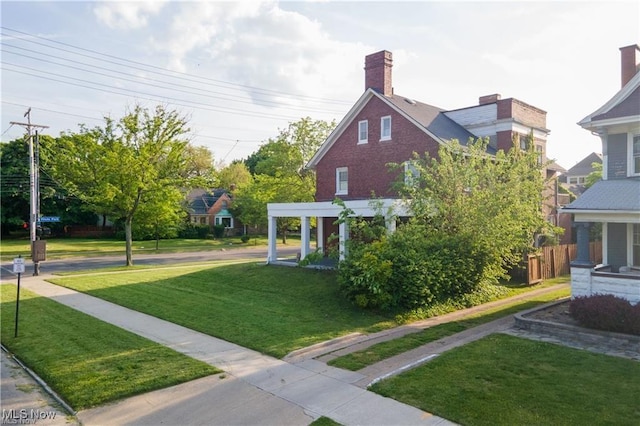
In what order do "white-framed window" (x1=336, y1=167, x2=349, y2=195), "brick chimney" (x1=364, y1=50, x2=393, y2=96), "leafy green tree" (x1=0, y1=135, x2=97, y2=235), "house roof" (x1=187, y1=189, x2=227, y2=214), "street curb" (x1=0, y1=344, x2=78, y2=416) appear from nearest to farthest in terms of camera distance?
"street curb" (x1=0, y1=344, x2=78, y2=416), "brick chimney" (x1=364, y1=50, x2=393, y2=96), "white-framed window" (x1=336, y1=167, x2=349, y2=195), "leafy green tree" (x1=0, y1=135, x2=97, y2=235), "house roof" (x1=187, y1=189, x2=227, y2=214)

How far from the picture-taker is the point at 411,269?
13297mm

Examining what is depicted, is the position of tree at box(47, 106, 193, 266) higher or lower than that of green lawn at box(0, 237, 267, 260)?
higher

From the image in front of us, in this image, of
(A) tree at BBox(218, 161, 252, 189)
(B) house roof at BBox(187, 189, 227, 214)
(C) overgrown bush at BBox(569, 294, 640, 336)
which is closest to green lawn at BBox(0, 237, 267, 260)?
(B) house roof at BBox(187, 189, 227, 214)

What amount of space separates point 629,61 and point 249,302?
54.4ft

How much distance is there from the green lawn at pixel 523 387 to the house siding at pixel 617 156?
27.1ft

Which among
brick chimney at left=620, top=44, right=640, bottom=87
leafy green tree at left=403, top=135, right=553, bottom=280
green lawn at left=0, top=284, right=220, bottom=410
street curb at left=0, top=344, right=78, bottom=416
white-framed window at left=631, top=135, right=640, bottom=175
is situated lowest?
street curb at left=0, top=344, right=78, bottom=416

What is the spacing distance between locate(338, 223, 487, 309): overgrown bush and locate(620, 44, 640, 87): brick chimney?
899cm

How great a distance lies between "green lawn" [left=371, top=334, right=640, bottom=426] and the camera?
6414 mm

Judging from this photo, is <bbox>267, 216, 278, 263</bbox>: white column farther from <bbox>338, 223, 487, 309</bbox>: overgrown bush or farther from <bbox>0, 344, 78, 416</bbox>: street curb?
<bbox>0, 344, 78, 416</bbox>: street curb

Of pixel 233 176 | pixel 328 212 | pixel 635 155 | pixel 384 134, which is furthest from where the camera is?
pixel 233 176

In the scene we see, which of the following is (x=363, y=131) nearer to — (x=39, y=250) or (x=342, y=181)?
(x=342, y=181)

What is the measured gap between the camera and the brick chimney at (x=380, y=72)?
23.7 metres

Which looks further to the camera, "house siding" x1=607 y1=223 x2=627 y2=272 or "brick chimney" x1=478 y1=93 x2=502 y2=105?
"brick chimney" x1=478 y1=93 x2=502 y2=105

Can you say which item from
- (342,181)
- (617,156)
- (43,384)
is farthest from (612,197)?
(43,384)
